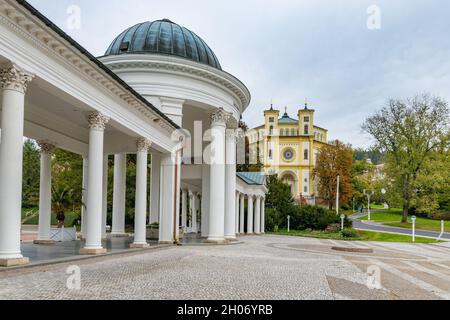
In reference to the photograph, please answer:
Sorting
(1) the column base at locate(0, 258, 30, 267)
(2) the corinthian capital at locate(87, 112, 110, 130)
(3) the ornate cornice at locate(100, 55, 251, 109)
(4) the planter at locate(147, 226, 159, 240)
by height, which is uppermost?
(3) the ornate cornice at locate(100, 55, 251, 109)

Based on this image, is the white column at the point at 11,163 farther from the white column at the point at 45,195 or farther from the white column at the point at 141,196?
the white column at the point at 45,195

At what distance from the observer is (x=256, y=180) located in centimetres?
5822

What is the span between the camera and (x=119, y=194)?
103 feet

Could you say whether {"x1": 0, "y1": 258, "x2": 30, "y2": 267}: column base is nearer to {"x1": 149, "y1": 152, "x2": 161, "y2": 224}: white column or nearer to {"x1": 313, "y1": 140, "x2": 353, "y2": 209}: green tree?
{"x1": 149, "y1": 152, "x2": 161, "y2": 224}: white column

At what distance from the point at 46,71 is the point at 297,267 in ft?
33.0

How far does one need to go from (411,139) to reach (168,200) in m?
42.1

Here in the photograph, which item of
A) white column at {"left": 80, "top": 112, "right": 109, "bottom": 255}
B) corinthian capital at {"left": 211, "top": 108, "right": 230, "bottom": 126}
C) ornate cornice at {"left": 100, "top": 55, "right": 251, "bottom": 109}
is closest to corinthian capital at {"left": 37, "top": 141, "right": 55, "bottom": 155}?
ornate cornice at {"left": 100, "top": 55, "right": 251, "bottom": 109}

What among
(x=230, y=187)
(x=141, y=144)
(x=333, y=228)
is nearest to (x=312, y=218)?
(x=333, y=228)

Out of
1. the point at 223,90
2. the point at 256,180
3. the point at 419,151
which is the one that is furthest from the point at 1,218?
the point at 419,151

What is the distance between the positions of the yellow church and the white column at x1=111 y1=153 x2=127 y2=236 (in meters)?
84.6

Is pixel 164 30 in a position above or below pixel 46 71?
above

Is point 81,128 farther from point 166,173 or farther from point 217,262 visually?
point 217,262

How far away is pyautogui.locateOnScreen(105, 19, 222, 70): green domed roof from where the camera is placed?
3034cm

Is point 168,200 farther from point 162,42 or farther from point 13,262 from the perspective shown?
point 13,262
